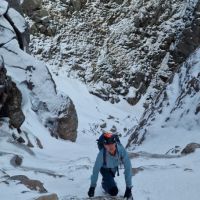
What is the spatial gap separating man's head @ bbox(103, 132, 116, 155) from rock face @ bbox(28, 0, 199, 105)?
25.0 m

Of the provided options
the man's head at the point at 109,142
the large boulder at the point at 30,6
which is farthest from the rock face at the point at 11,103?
the large boulder at the point at 30,6

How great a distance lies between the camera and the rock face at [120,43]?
3378cm

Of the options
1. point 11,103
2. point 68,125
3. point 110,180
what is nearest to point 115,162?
point 110,180

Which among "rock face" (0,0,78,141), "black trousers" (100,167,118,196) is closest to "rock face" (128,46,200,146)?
"rock face" (0,0,78,141)

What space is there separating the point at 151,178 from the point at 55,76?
2212 centimetres

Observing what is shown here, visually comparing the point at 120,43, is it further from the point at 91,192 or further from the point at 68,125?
the point at 91,192

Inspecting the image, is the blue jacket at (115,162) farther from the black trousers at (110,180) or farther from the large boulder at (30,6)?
the large boulder at (30,6)

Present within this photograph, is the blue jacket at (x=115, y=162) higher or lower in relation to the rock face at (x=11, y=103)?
lower

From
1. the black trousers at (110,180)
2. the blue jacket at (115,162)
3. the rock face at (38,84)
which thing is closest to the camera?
the blue jacket at (115,162)

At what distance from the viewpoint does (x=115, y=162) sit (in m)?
7.88

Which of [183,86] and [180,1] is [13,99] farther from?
[180,1]

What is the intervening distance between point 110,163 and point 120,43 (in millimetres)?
28513

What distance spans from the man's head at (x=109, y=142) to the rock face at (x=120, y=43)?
986 inches

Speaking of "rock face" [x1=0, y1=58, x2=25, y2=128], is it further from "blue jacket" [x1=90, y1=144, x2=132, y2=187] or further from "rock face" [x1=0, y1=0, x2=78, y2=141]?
"blue jacket" [x1=90, y1=144, x2=132, y2=187]
